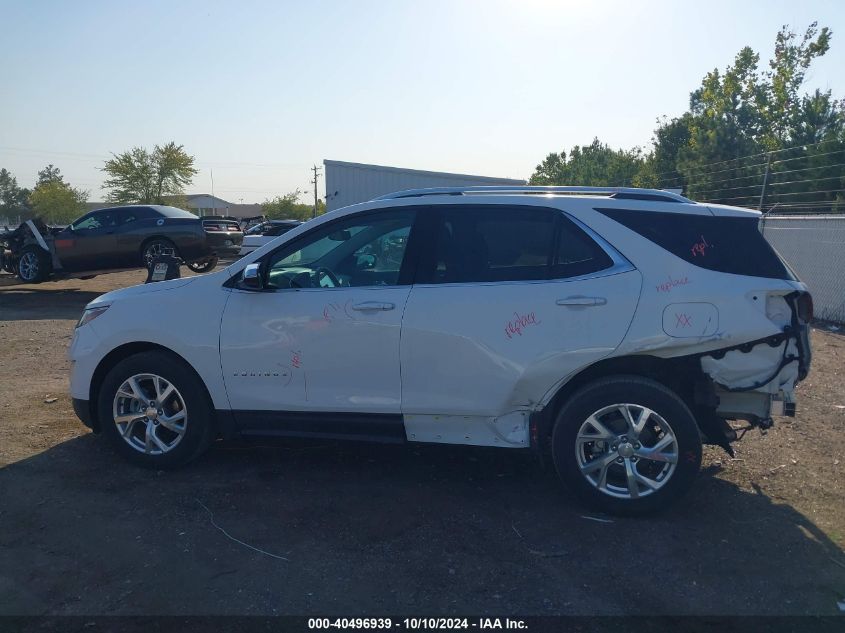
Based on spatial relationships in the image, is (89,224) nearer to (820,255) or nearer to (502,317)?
(502,317)

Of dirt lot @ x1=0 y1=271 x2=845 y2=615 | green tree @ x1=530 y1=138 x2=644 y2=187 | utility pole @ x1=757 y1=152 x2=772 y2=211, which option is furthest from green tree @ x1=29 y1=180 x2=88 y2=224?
dirt lot @ x1=0 y1=271 x2=845 y2=615

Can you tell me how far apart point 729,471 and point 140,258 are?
13.5 meters

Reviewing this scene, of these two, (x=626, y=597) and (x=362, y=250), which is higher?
(x=362, y=250)

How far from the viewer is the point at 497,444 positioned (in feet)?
14.6

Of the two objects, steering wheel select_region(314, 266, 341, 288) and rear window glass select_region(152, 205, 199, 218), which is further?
rear window glass select_region(152, 205, 199, 218)

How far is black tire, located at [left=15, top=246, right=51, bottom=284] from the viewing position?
53.2 feet

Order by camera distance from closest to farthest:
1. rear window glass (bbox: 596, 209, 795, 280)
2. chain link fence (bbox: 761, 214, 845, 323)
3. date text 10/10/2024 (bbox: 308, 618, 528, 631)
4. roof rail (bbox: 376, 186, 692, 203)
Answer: date text 10/10/2024 (bbox: 308, 618, 528, 631), rear window glass (bbox: 596, 209, 795, 280), roof rail (bbox: 376, 186, 692, 203), chain link fence (bbox: 761, 214, 845, 323)

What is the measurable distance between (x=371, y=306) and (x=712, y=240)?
2.10 meters

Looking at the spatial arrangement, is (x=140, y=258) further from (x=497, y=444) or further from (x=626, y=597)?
(x=626, y=597)

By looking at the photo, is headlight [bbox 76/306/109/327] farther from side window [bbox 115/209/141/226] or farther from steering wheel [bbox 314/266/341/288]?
side window [bbox 115/209/141/226]

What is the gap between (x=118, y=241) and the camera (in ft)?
50.5

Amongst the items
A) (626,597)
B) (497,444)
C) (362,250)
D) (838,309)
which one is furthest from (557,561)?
(838,309)

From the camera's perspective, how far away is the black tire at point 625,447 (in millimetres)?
4141

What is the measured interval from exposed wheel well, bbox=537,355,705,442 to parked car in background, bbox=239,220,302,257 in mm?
11090
